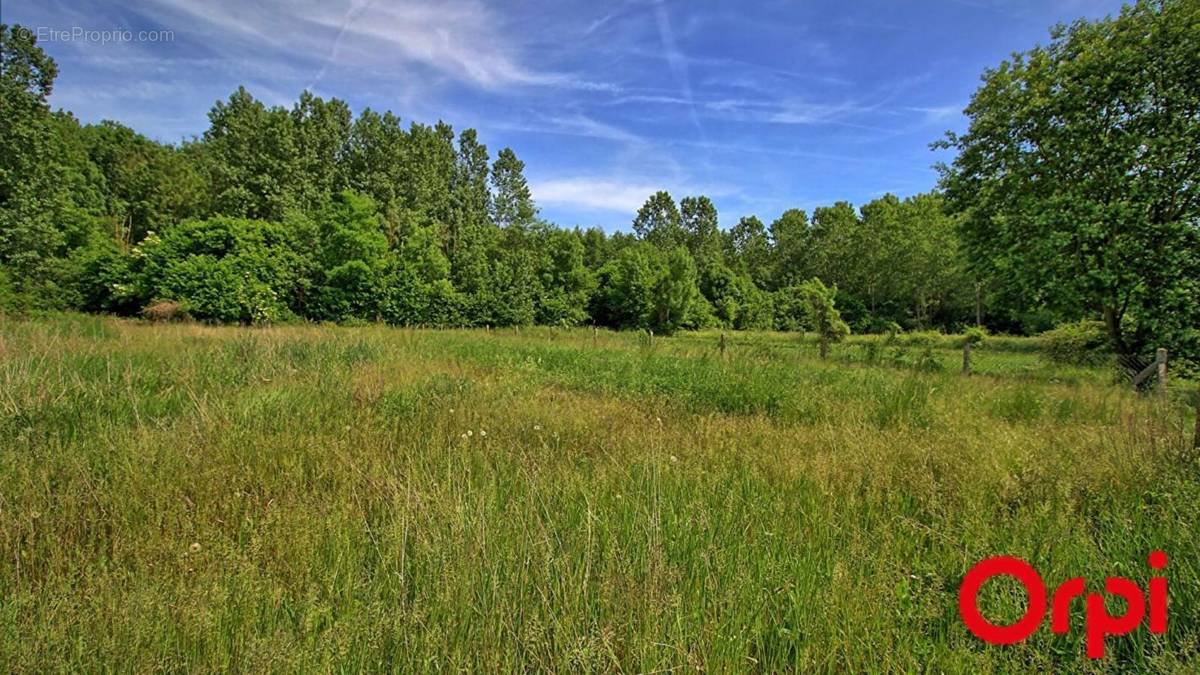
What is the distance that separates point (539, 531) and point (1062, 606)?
7.77 ft

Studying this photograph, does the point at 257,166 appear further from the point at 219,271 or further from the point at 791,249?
the point at 791,249

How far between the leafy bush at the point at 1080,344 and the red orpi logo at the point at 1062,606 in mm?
15574

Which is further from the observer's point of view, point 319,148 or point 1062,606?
point 319,148

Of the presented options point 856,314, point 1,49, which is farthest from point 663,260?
point 1,49

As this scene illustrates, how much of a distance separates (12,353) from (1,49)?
941 inches

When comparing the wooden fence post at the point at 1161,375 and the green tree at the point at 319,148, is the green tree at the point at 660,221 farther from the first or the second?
the wooden fence post at the point at 1161,375

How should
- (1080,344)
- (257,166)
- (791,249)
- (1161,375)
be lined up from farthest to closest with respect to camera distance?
(791,249) < (257,166) < (1080,344) < (1161,375)

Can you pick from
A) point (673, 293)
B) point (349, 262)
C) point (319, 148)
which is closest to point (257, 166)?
point (319, 148)

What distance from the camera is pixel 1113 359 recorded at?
454 inches

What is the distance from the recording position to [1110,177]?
1026 cm

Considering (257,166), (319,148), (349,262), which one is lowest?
(349,262)

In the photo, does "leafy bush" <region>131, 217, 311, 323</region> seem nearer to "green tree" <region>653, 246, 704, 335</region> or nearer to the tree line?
the tree line

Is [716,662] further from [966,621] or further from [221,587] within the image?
[221,587]

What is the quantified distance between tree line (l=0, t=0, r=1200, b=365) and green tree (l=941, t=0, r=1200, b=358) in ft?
0.14
